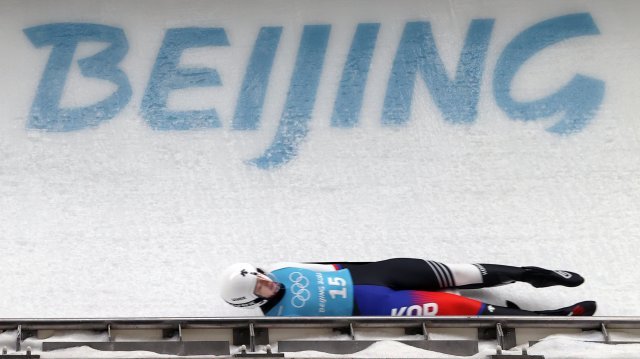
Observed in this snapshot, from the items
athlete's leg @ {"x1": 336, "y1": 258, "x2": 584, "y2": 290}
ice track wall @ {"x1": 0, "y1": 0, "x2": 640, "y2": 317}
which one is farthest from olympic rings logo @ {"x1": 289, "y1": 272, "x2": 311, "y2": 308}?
ice track wall @ {"x1": 0, "y1": 0, "x2": 640, "y2": 317}

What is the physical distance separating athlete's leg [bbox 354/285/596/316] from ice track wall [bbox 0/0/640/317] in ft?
1.28

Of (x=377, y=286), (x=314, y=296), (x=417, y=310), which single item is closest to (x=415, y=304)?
(x=417, y=310)

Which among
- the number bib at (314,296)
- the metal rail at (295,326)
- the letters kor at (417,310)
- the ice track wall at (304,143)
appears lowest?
the metal rail at (295,326)

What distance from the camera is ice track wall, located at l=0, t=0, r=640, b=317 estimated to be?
267 inches

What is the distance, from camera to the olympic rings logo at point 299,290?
6.11 meters

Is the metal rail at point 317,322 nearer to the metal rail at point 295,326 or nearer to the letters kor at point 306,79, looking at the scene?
the metal rail at point 295,326

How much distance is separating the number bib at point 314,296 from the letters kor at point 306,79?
135cm

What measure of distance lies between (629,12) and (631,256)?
6.74 ft

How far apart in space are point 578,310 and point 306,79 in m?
2.38

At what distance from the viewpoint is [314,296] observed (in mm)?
6109

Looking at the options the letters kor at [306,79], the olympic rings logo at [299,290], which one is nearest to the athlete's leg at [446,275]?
the olympic rings logo at [299,290]

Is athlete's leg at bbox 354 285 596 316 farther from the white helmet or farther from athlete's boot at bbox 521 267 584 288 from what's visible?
the white helmet

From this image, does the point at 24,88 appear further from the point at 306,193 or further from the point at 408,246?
the point at 408,246

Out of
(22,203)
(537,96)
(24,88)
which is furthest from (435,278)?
(24,88)
